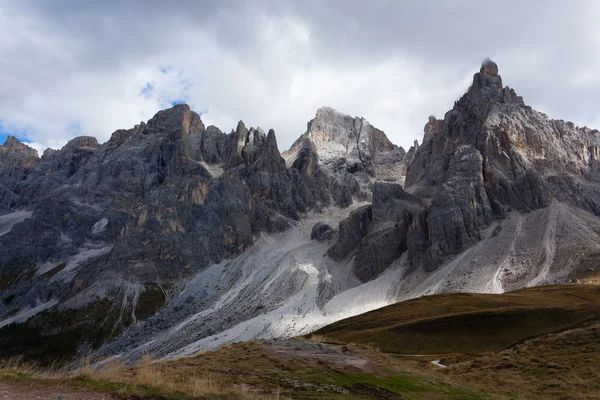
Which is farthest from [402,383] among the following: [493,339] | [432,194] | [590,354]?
[432,194]

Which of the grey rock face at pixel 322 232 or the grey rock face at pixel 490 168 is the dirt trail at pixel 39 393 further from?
the grey rock face at pixel 322 232

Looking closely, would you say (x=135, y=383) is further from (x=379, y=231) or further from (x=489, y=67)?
(x=489, y=67)

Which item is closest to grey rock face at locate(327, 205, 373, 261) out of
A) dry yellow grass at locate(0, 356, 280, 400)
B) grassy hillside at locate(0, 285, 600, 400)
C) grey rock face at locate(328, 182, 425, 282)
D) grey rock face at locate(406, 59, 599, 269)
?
grey rock face at locate(328, 182, 425, 282)

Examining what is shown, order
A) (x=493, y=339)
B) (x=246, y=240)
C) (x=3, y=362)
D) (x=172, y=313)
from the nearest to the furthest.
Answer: (x=3, y=362), (x=493, y=339), (x=172, y=313), (x=246, y=240)

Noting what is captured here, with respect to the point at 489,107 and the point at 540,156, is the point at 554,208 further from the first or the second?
the point at 489,107

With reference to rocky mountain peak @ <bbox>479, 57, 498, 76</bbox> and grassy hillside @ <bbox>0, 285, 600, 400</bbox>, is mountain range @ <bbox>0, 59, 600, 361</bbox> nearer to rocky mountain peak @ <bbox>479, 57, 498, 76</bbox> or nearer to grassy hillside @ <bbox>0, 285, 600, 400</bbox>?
rocky mountain peak @ <bbox>479, 57, 498, 76</bbox>

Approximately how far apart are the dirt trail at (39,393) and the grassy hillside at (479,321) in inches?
1008

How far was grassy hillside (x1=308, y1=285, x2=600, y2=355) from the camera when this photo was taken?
5794 centimetres

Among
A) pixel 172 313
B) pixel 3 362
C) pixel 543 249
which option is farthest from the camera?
pixel 172 313

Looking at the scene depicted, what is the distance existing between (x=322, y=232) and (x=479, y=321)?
127m

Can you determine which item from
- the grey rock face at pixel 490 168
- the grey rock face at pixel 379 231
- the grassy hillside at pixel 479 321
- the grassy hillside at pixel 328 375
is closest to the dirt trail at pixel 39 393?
the grassy hillside at pixel 328 375

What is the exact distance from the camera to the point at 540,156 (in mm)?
156250

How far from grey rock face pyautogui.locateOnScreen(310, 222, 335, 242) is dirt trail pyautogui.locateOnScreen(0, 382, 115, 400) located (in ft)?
586

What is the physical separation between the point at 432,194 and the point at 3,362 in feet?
550
